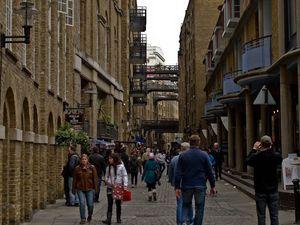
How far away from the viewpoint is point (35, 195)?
17.4 m

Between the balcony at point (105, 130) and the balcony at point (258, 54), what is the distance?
1656 cm

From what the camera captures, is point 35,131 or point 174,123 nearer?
point 35,131

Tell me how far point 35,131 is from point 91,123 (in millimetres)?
18532

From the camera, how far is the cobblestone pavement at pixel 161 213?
15.6 meters

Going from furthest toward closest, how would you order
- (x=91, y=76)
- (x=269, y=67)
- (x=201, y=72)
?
1. (x=201, y=72)
2. (x=91, y=76)
3. (x=269, y=67)

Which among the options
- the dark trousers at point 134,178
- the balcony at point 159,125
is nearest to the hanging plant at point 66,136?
the dark trousers at point 134,178

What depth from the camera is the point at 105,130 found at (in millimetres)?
40750

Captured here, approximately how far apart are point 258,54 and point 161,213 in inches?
328

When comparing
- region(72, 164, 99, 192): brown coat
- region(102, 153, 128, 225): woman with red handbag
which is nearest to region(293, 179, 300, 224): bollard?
region(102, 153, 128, 225): woman with red handbag

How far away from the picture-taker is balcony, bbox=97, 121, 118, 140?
1553 inches

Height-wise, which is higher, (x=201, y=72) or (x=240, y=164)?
(x=201, y=72)

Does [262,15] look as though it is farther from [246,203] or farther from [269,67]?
[246,203]

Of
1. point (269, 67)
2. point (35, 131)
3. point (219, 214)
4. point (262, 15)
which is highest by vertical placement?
point (262, 15)

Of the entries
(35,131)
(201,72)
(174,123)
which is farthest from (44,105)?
(174,123)
